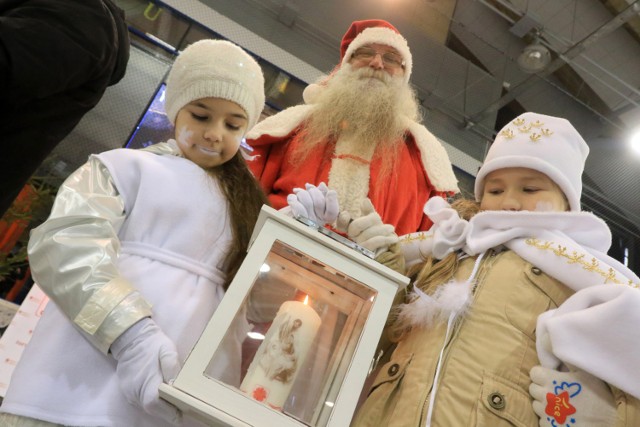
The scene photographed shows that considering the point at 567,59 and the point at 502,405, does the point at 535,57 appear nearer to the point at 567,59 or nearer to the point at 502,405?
the point at 567,59

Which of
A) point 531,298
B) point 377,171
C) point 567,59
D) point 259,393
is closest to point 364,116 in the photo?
point 377,171

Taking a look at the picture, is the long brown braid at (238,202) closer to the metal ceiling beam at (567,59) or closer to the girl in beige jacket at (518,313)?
the girl in beige jacket at (518,313)

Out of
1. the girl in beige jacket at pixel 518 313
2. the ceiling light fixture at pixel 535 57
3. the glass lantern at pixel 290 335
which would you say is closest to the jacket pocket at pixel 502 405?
the girl in beige jacket at pixel 518 313

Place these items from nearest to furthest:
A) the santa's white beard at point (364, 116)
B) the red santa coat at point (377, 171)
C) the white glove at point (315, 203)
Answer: the white glove at point (315, 203) → the red santa coat at point (377, 171) → the santa's white beard at point (364, 116)

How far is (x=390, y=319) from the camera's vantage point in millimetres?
1416

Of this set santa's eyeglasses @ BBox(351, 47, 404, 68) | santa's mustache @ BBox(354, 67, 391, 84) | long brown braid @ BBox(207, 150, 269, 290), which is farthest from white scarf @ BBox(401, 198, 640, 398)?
santa's eyeglasses @ BBox(351, 47, 404, 68)

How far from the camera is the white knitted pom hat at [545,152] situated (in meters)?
1.51

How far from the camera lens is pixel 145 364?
105 centimetres

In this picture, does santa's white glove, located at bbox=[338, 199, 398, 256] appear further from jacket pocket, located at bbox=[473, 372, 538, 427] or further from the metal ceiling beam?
the metal ceiling beam

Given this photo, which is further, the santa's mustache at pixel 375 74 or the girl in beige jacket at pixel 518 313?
the santa's mustache at pixel 375 74

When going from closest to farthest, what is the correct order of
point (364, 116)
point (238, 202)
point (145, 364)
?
point (145, 364), point (238, 202), point (364, 116)

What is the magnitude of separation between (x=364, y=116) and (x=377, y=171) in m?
0.29

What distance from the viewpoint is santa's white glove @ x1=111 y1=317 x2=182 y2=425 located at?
1011mm

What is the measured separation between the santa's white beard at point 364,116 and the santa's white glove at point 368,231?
95cm
